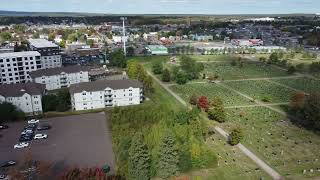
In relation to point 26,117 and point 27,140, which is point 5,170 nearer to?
point 27,140

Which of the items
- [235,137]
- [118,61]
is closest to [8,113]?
[235,137]

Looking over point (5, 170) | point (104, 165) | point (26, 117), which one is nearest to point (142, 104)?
point (26, 117)

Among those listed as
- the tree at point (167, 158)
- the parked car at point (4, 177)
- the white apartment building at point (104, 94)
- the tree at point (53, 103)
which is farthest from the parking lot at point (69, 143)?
the tree at point (167, 158)

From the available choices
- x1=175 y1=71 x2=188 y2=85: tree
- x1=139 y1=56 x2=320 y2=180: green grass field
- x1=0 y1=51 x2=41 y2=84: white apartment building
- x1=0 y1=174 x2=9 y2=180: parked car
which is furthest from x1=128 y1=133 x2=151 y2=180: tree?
x1=0 y1=51 x2=41 y2=84: white apartment building

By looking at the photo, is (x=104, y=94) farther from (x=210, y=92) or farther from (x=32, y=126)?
(x=210, y=92)

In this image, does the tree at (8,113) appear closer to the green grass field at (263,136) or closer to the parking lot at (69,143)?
the parking lot at (69,143)

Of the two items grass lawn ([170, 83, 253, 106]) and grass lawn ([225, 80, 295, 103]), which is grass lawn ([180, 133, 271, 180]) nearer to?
grass lawn ([170, 83, 253, 106])

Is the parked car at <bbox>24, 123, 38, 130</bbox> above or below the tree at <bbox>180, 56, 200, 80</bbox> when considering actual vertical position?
below
